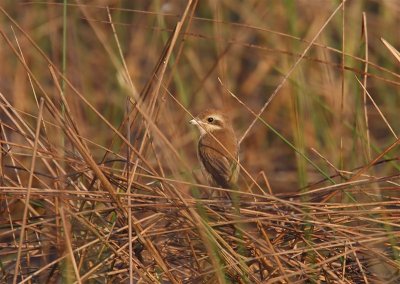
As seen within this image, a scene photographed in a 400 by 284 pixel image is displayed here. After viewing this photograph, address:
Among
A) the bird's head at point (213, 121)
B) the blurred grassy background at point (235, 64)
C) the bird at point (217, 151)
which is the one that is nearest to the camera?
the bird at point (217, 151)

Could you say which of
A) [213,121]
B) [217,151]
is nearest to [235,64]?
[213,121]

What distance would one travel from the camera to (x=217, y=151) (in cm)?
556

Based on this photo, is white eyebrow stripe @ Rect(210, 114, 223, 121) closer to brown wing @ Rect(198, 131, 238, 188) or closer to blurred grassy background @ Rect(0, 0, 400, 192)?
brown wing @ Rect(198, 131, 238, 188)

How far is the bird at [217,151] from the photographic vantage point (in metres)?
5.32

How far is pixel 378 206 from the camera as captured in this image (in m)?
4.40

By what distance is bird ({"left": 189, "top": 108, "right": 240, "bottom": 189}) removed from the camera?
5316mm

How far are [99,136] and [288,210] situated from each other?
4.01 metres

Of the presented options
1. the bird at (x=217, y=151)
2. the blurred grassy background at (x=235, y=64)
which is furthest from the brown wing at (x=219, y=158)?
the blurred grassy background at (x=235, y=64)

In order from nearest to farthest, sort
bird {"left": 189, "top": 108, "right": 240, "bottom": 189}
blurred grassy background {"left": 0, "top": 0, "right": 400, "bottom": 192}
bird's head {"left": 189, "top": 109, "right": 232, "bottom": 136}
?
bird {"left": 189, "top": 108, "right": 240, "bottom": 189} → bird's head {"left": 189, "top": 109, "right": 232, "bottom": 136} → blurred grassy background {"left": 0, "top": 0, "right": 400, "bottom": 192}

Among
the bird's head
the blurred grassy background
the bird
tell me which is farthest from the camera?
the blurred grassy background

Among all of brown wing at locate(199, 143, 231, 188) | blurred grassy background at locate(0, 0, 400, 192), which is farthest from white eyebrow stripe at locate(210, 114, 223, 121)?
blurred grassy background at locate(0, 0, 400, 192)

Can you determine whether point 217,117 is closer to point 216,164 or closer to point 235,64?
point 216,164

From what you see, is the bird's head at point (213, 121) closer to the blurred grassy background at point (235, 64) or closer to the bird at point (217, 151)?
the bird at point (217, 151)

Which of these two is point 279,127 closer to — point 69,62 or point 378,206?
point 69,62
